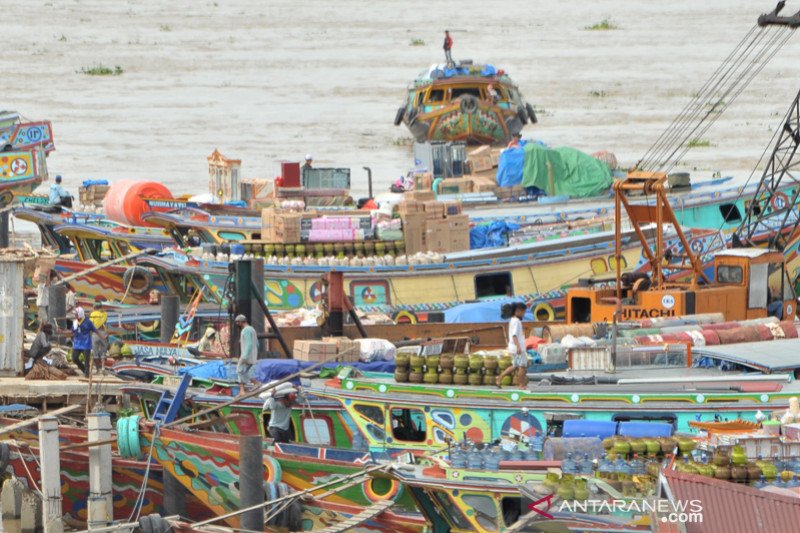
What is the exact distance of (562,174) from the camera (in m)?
48.9

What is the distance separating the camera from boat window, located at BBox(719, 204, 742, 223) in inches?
1839

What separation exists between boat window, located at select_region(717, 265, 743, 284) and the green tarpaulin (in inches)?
503

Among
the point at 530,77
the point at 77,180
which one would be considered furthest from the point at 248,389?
the point at 530,77

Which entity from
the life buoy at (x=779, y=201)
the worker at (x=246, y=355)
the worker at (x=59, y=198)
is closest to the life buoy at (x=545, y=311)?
the life buoy at (x=779, y=201)

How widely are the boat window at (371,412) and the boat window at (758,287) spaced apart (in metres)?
9.72

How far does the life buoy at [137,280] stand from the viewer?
140 ft

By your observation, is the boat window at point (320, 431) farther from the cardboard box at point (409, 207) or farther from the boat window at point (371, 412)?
the cardboard box at point (409, 207)

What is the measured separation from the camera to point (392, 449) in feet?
90.1

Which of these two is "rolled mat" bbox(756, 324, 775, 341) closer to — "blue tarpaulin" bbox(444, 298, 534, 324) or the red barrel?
"blue tarpaulin" bbox(444, 298, 534, 324)

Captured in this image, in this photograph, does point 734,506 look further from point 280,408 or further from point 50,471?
point 50,471

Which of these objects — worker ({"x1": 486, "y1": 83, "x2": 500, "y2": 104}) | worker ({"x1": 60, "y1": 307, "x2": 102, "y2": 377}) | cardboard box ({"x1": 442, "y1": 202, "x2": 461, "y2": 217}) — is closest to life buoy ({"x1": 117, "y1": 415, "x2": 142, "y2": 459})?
worker ({"x1": 60, "y1": 307, "x2": 102, "y2": 377})

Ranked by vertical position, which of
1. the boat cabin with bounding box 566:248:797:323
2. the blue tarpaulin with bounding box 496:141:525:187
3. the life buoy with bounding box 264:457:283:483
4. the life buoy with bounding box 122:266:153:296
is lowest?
the life buoy with bounding box 264:457:283:483

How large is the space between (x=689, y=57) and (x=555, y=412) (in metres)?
58.1

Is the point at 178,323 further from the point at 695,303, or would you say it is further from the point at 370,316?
the point at 695,303
